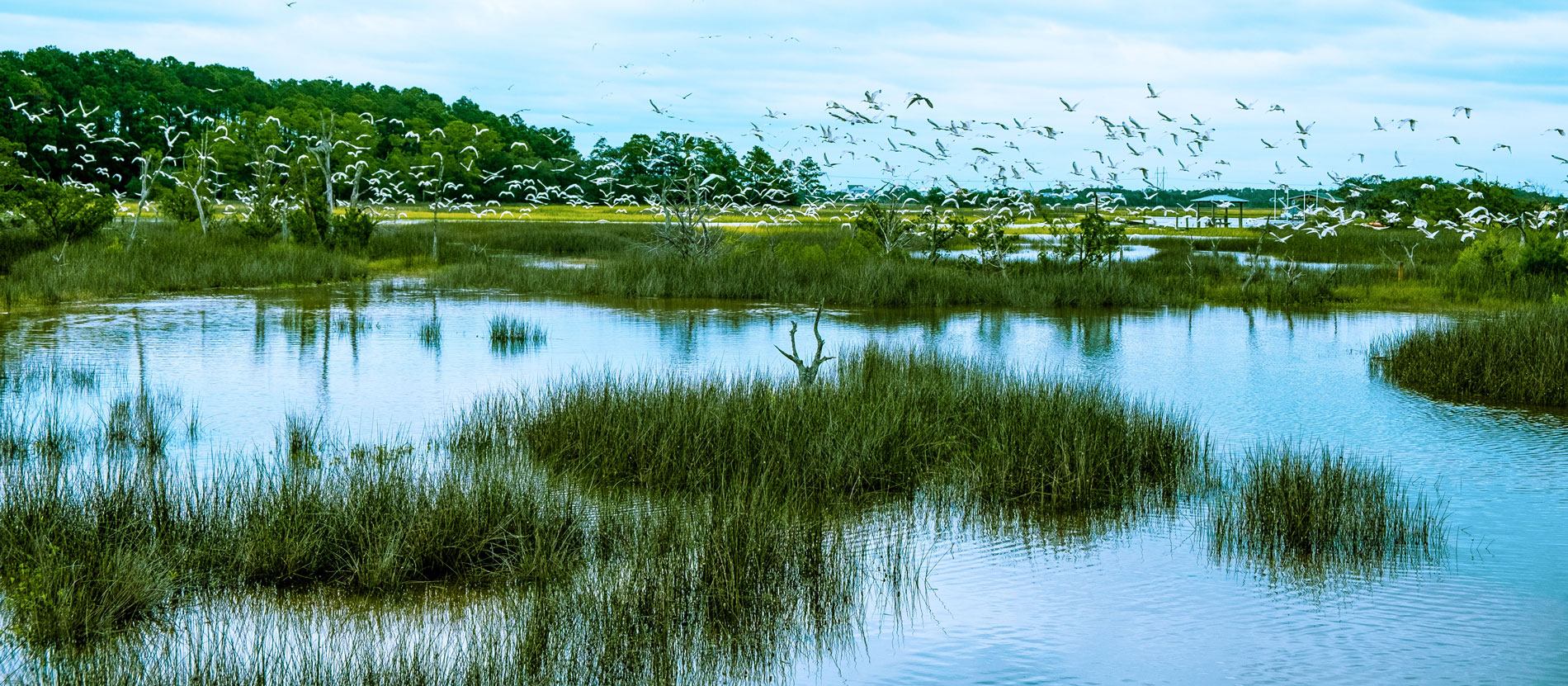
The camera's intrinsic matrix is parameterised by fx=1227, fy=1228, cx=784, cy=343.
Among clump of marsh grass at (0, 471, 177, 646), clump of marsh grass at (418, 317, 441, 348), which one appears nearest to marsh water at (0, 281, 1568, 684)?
clump of marsh grass at (418, 317, 441, 348)

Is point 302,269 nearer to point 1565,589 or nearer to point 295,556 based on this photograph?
point 295,556

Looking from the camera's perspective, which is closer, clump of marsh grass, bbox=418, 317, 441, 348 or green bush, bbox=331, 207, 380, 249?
clump of marsh grass, bbox=418, 317, 441, 348

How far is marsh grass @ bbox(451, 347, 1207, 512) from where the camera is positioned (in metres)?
8.39

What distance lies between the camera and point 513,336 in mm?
17859

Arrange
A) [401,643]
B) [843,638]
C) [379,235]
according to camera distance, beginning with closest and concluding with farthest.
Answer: [401,643] → [843,638] → [379,235]

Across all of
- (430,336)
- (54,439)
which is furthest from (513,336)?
(54,439)

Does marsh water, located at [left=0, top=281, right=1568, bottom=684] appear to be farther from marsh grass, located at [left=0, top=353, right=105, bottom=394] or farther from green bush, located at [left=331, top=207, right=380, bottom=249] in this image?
green bush, located at [left=331, top=207, right=380, bottom=249]

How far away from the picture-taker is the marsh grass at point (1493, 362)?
1305 centimetres

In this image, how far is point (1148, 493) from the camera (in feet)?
28.3

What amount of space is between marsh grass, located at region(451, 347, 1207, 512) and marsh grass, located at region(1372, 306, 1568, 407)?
4.86 metres

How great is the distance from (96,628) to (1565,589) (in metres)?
7.36

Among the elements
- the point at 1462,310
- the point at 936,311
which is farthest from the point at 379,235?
the point at 1462,310

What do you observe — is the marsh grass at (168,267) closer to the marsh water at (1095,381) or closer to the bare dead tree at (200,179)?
the marsh water at (1095,381)

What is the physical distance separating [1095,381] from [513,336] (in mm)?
8467
